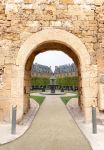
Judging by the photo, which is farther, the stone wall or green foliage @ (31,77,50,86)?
green foliage @ (31,77,50,86)

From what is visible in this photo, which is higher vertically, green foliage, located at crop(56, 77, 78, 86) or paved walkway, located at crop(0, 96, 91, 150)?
green foliage, located at crop(56, 77, 78, 86)

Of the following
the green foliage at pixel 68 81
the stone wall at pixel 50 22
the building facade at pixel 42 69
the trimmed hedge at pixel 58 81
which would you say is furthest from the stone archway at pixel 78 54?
the building facade at pixel 42 69

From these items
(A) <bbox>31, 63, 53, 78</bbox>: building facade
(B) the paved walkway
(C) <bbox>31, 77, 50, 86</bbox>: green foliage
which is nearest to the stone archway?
(B) the paved walkway

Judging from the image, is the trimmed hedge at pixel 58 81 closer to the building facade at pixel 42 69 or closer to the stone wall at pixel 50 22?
the building facade at pixel 42 69

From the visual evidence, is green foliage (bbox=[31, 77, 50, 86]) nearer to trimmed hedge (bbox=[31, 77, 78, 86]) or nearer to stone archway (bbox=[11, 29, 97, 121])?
trimmed hedge (bbox=[31, 77, 78, 86])

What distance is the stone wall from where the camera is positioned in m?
7.45

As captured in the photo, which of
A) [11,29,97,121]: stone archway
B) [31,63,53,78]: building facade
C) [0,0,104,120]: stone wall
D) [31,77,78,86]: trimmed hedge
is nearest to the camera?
[11,29,97,121]: stone archway

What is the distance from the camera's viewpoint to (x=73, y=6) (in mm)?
7695

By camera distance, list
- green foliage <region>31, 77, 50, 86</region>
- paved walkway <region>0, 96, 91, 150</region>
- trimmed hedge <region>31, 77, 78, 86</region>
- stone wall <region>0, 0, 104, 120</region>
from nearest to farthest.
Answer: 1. paved walkway <region>0, 96, 91, 150</region>
2. stone wall <region>0, 0, 104, 120</region>
3. trimmed hedge <region>31, 77, 78, 86</region>
4. green foliage <region>31, 77, 50, 86</region>

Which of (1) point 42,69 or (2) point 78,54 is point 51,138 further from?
(1) point 42,69

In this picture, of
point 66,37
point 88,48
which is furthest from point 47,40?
point 88,48

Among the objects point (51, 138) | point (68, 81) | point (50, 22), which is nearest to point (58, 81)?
point (68, 81)

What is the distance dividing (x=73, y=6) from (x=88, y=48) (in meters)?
A: 1.51

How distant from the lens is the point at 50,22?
7.61m
